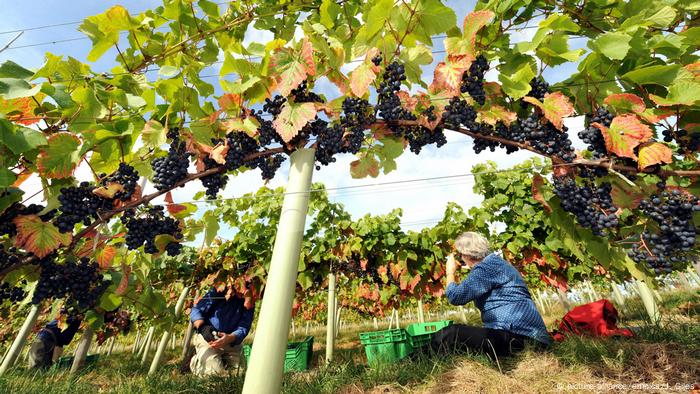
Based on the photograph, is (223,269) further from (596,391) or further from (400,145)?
(596,391)

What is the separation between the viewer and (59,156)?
1.82 m

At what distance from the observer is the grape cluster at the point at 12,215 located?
1.89m

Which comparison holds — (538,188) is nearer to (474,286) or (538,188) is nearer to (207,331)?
(474,286)

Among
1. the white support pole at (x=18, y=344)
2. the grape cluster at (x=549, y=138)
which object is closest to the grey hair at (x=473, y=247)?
the grape cluster at (x=549, y=138)

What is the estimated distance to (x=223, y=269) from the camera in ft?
21.6

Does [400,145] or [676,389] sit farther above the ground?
[400,145]

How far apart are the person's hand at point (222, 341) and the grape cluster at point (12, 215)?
3.31 meters

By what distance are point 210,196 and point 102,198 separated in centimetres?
60

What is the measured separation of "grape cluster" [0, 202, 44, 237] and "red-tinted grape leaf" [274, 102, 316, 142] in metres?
1.54

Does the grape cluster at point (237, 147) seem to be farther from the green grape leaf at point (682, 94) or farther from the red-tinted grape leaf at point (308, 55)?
the green grape leaf at point (682, 94)

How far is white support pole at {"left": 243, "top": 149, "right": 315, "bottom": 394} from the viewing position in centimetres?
133

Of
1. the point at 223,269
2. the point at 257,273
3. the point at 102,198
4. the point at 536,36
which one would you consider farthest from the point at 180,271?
the point at 536,36

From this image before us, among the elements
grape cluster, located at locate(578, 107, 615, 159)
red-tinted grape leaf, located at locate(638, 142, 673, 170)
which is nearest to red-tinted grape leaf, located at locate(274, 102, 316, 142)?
grape cluster, located at locate(578, 107, 615, 159)

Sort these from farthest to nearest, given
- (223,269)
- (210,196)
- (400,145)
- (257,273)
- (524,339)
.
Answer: (223,269), (257,273), (524,339), (400,145), (210,196)
